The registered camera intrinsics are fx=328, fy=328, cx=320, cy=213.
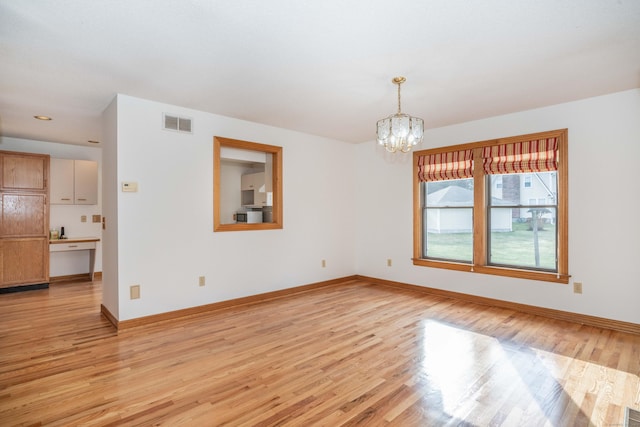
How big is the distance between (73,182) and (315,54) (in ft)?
18.7

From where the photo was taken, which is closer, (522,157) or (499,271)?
(522,157)

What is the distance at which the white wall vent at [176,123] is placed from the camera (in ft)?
13.1

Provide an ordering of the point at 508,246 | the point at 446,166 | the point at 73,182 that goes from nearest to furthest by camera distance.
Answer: the point at 508,246
the point at 446,166
the point at 73,182

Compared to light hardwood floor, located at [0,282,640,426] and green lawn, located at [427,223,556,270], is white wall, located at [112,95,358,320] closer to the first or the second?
light hardwood floor, located at [0,282,640,426]

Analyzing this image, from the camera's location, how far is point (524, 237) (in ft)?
14.5

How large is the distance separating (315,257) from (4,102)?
4.56 metres

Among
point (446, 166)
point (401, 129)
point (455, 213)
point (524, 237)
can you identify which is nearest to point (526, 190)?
point (524, 237)

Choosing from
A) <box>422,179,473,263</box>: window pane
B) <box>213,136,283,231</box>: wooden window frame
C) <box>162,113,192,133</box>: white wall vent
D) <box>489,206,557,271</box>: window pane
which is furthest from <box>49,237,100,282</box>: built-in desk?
<box>489,206,557,271</box>: window pane

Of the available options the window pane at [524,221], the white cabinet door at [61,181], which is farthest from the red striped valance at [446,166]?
the white cabinet door at [61,181]

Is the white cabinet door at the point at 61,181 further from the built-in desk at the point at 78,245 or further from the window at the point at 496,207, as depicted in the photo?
the window at the point at 496,207

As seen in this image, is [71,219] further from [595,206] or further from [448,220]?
[595,206]

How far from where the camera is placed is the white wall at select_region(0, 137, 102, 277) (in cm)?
609

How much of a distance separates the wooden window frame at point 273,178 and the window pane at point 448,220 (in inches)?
94.6

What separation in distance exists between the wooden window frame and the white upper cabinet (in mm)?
3192
